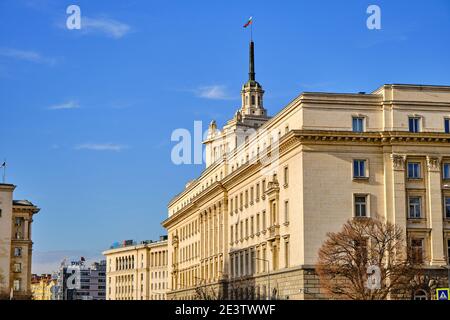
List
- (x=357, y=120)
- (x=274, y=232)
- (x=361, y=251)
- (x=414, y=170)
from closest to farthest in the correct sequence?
1. (x=361, y=251)
2. (x=357, y=120)
3. (x=414, y=170)
4. (x=274, y=232)

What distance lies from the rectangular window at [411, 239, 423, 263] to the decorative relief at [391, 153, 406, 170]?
715cm

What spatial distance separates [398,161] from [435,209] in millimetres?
5840

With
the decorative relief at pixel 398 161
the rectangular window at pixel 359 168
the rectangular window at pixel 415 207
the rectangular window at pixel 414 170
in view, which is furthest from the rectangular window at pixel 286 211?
the rectangular window at pixel 414 170

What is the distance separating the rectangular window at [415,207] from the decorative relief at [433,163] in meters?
3.23

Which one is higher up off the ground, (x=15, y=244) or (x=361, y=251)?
(x=15, y=244)

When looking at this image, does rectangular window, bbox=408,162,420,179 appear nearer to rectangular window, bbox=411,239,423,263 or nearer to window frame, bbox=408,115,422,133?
window frame, bbox=408,115,422,133

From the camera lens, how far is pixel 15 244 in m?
170

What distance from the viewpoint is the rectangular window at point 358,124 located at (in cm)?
8106

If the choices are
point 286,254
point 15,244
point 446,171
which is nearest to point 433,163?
point 446,171

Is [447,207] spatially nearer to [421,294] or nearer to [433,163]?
[433,163]

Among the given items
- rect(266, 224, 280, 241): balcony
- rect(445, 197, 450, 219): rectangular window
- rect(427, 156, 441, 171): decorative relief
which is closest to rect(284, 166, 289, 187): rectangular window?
rect(266, 224, 280, 241): balcony

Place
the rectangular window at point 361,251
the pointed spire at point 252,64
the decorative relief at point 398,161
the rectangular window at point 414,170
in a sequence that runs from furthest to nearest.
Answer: the pointed spire at point 252,64
the rectangular window at point 414,170
the decorative relief at point 398,161
the rectangular window at point 361,251

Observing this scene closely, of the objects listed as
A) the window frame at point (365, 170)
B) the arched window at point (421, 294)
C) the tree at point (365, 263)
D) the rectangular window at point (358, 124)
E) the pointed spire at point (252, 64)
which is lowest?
the arched window at point (421, 294)

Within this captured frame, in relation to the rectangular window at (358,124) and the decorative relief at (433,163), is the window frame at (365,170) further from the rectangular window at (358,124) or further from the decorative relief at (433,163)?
the decorative relief at (433,163)
